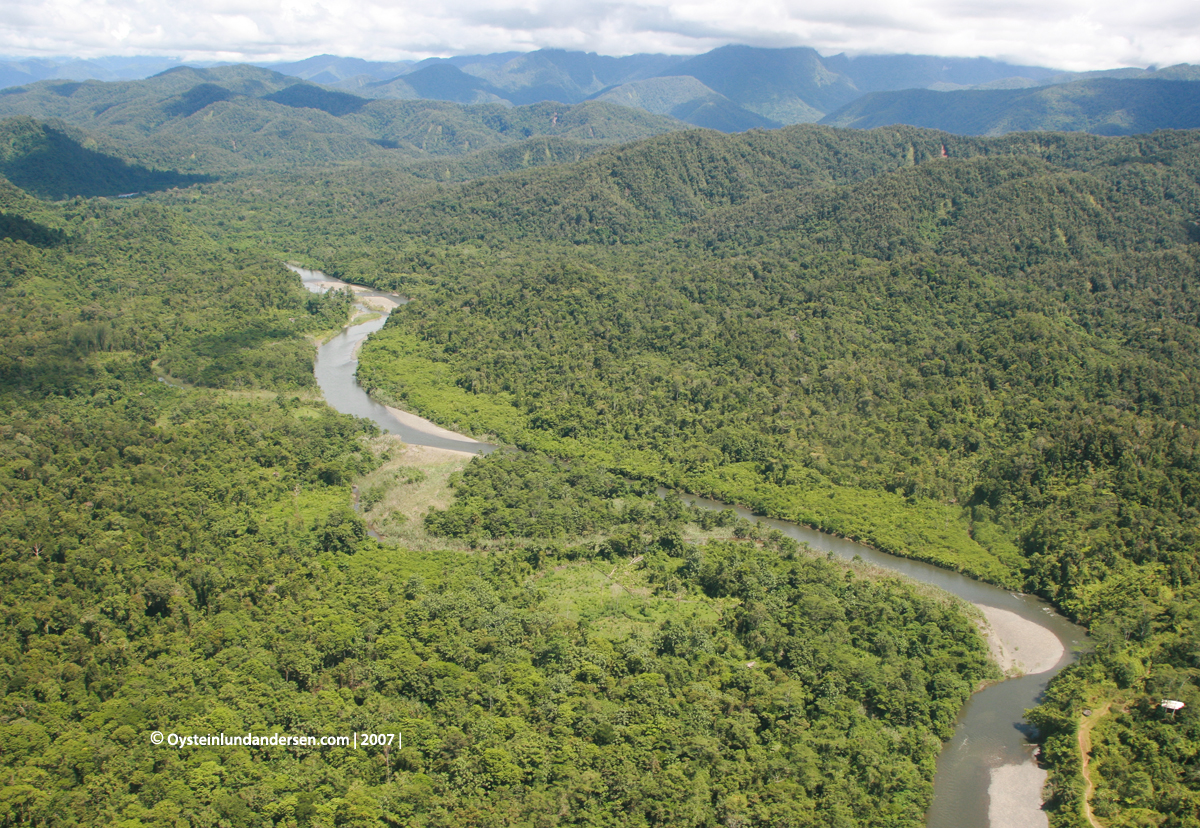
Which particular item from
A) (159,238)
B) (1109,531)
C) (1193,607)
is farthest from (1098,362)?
(159,238)

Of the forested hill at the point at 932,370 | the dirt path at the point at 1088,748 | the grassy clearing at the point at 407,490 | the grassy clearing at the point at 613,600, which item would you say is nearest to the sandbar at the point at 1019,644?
the forested hill at the point at 932,370

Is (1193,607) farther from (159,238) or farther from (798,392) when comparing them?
(159,238)

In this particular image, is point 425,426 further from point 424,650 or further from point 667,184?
point 667,184

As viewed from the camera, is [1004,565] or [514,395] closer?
[1004,565]

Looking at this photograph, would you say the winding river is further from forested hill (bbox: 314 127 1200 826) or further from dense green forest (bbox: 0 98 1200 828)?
forested hill (bbox: 314 127 1200 826)

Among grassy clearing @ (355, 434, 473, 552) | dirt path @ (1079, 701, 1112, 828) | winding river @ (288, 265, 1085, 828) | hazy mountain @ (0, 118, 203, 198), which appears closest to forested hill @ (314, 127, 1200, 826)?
dirt path @ (1079, 701, 1112, 828)

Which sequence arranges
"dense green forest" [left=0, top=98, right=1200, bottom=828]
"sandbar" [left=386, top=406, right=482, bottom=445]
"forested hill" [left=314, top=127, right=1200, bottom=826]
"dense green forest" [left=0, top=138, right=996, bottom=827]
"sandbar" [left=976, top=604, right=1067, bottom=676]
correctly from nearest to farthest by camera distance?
1. "dense green forest" [left=0, top=138, right=996, bottom=827]
2. "dense green forest" [left=0, top=98, right=1200, bottom=828]
3. "sandbar" [left=976, top=604, right=1067, bottom=676]
4. "forested hill" [left=314, top=127, right=1200, bottom=826]
5. "sandbar" [left=386, top=406, right=482, bottom=445]
